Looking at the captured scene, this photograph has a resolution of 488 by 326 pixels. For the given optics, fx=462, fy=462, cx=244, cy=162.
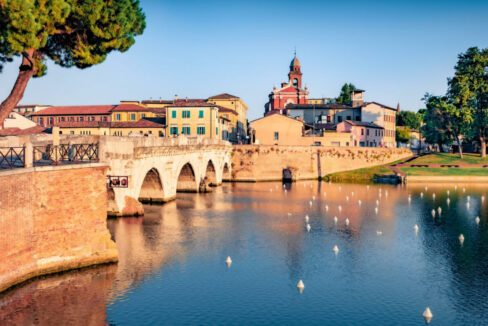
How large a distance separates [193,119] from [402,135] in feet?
299

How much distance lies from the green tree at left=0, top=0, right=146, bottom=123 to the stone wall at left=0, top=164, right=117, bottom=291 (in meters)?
10.9

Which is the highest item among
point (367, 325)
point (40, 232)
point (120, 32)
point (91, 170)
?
point (120, 32)

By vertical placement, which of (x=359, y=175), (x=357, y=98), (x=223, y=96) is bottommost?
(x=359, y=175)

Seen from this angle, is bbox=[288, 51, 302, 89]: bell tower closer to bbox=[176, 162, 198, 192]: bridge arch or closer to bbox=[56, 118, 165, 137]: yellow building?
bbox=[56, 118, 165, 137]: yellow building

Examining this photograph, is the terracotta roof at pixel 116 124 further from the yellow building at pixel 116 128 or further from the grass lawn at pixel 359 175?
the grass lawn at pixel 359 175

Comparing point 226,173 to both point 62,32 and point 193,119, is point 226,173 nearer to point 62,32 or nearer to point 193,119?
point 193,119

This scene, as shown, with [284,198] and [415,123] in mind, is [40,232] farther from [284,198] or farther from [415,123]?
[415,123]

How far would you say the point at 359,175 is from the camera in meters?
107

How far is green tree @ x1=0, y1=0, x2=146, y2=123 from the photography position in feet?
111

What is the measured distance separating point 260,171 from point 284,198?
32.4 metres

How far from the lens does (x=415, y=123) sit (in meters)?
188

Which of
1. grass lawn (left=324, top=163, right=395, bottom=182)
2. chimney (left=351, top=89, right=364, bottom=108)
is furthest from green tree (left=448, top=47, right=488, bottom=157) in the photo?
chimney (left=351, top=89, right=364, bottom=108)

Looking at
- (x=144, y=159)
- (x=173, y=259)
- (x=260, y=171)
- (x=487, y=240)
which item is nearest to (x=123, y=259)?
(x=173, y=259)

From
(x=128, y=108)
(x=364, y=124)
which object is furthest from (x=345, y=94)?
(x=128, y=108)
